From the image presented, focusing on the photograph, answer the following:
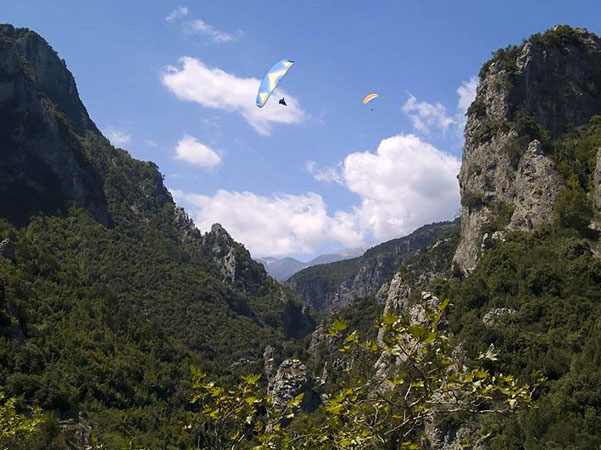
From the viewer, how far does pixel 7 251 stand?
8000 centimetres

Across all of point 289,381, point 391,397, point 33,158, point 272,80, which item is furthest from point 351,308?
point 391,397

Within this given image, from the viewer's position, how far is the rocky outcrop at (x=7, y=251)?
7875 centimetres

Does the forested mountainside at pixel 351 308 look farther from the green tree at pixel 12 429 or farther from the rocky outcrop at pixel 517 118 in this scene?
the green tree at pixel 12 429

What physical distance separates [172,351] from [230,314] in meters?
61.1

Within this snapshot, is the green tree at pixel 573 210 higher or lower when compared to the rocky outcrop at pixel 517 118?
lower

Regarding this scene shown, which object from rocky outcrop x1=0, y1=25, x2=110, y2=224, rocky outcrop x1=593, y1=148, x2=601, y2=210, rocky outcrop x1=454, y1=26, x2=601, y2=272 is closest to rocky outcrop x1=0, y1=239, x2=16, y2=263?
rocky outcrop x1=0, y1=25, x2=110, y2=224

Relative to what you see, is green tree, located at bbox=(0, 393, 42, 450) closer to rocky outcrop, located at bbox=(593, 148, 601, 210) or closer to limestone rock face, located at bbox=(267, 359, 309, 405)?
limestone rock face, located at bbox=(267, 359, 309, 405)

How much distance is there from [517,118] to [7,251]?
264ft

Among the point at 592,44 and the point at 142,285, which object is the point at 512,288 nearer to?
the point at 592,44

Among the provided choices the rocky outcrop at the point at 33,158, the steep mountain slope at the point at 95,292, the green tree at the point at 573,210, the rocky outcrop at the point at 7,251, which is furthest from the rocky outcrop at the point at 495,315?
the rocky outcrop at the point at 33,158

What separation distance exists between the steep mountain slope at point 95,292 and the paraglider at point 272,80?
19410 mm

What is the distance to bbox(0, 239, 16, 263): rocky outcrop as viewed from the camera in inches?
3100

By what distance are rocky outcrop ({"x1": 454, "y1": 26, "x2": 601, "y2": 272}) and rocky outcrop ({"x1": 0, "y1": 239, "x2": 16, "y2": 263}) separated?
6815cm

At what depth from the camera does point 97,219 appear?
144750 millimetres
